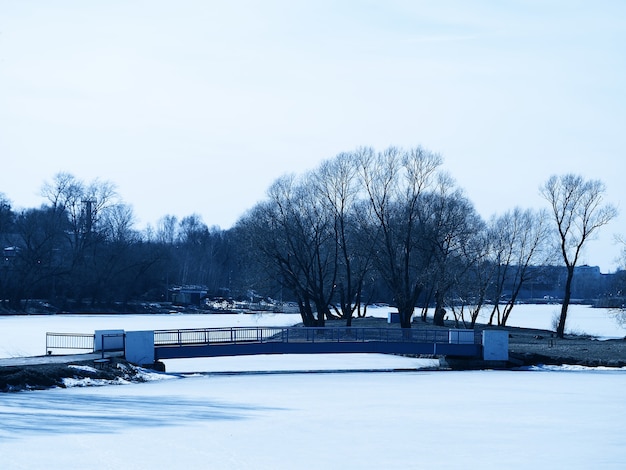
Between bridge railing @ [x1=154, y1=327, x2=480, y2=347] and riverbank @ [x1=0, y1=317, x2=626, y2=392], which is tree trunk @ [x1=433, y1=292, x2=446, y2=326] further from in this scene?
bridge railing @ [x1=154, y1=327, x2=480, y2=347]

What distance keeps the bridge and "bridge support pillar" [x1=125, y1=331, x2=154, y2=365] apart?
81 centimetres

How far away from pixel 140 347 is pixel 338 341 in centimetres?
1034

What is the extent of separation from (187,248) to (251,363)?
121 m

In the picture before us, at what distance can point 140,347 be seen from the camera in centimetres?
3897

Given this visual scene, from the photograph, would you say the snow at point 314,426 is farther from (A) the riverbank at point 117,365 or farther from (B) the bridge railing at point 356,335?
(B) the bridge railing at point 356,335

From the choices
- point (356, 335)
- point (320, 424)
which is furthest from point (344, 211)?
point (320, 424)

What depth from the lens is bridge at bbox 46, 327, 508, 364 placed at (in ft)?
137

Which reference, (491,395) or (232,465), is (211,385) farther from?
(232,465)

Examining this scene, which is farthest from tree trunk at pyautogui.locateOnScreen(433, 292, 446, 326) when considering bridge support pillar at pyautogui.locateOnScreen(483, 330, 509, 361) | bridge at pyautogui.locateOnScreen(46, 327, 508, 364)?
bridge support pillar at pyautogui.locateOnScreen(483, 330, 509, 361)

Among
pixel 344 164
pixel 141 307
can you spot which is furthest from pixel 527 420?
pixel 141 307

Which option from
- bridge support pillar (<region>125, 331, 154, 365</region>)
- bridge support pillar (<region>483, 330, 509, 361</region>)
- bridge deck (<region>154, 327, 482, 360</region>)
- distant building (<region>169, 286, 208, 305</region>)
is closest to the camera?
bridge support pillar (<region>125, 331, 154, 365</region>)

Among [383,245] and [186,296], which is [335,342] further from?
[186,296]

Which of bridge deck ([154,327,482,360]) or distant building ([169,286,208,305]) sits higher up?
distant building ([169,286,208,305])

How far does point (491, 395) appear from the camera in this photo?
30.2m
